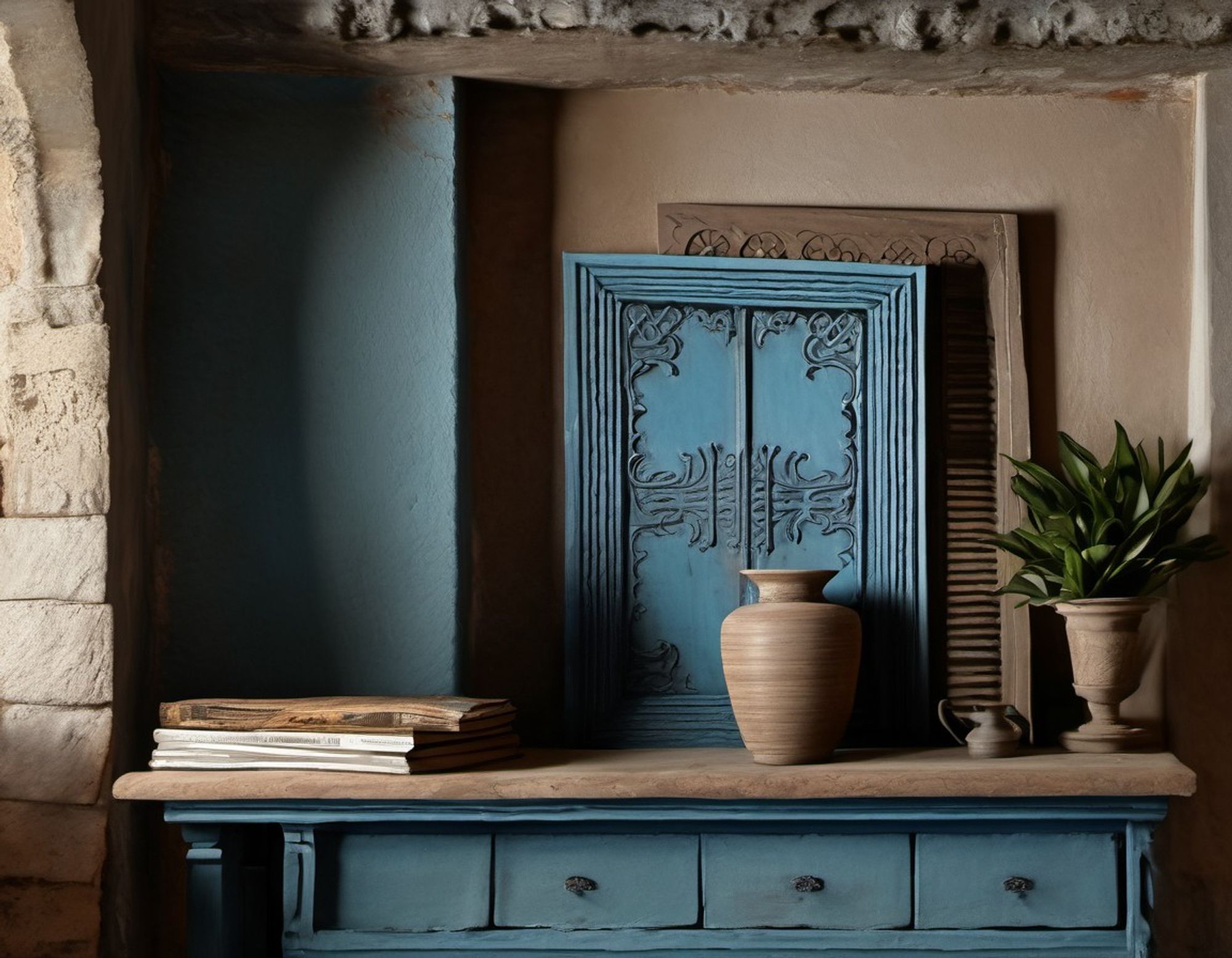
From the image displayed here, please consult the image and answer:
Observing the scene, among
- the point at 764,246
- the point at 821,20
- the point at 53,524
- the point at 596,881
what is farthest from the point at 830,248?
the point at 53,524

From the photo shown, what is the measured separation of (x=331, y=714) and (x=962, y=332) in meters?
1.75

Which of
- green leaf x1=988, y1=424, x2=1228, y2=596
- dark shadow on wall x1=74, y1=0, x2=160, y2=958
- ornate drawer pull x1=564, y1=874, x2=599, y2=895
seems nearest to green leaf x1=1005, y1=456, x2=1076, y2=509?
green leaf x1=988, y1=424, x2=1228, y2=596

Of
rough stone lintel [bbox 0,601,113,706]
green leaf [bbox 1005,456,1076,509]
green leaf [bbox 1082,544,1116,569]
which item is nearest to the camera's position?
rough stone lintel [bbox 0,601,113,706]

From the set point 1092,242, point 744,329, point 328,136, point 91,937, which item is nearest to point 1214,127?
point 1092,242

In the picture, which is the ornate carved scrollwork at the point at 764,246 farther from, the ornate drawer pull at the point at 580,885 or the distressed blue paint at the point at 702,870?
the ornate drawer pull at the point at 580,885

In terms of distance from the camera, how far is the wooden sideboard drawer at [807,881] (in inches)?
98.0

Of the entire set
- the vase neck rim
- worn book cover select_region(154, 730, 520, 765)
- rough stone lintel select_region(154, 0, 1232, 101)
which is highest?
rough stone lintel select_region(154, 0, 1232, 101)

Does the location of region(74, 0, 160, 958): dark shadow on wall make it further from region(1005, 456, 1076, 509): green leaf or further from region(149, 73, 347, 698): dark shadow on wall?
region(1005, 456, 1076, 509): green leaf

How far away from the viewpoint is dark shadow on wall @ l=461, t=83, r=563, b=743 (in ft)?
9.87

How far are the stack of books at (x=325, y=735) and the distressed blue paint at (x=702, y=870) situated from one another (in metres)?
0.09

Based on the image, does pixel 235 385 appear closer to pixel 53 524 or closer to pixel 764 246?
pixel 53 524

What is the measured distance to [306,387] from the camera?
2.90 meters

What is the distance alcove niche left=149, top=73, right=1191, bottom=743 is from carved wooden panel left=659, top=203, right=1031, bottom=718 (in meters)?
0.06

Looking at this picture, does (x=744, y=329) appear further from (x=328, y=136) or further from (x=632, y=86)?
(x=328, y=136)
